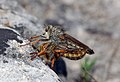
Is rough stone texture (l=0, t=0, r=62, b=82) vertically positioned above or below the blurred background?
below

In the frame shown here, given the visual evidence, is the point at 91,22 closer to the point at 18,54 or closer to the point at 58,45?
the point at 58,45

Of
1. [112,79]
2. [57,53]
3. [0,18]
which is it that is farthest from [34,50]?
[112,79]

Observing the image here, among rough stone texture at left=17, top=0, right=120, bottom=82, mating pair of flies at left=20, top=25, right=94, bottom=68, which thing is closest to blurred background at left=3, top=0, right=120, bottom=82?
rough stone texture at left=17, top=0, right=120, bottom=82

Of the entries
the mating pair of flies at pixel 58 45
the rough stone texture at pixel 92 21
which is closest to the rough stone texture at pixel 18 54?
the mating pair of flies at pixel 58 45

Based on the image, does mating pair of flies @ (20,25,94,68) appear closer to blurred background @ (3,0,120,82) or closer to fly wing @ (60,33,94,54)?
fly wing @ (60,33,94,54)

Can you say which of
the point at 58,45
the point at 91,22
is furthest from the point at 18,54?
the point at 91,22

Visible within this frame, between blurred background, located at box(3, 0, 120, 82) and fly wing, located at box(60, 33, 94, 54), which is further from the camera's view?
blurred background, located at box(3, 0, 120, 82)
